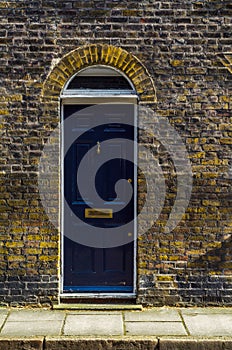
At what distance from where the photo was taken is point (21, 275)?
5793 millimetres

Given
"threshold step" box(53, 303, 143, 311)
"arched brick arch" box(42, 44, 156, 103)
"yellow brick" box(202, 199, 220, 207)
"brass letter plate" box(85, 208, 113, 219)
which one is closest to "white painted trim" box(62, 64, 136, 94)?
"arched brick arch" box(42, 44, 156, 103)

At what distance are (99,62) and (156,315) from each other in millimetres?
3133

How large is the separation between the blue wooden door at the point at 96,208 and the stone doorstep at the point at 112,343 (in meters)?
1.15

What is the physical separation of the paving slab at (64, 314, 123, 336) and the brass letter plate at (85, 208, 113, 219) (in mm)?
1214

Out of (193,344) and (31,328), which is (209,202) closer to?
(193,344)

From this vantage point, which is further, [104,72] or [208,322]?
[104,72]

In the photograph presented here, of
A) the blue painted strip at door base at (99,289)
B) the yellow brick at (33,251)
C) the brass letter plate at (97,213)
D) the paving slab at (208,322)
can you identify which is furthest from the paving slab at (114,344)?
the brass letter plate at (97,213)

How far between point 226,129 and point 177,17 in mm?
1496

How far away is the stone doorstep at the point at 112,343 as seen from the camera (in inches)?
188

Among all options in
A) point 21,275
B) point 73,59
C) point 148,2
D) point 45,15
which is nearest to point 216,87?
point 148,2

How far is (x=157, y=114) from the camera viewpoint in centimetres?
575

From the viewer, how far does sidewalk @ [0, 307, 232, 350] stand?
189 inches

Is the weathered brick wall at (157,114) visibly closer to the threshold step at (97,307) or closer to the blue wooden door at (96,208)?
the threshold step at (97,307)

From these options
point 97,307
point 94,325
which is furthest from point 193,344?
point 97,307
